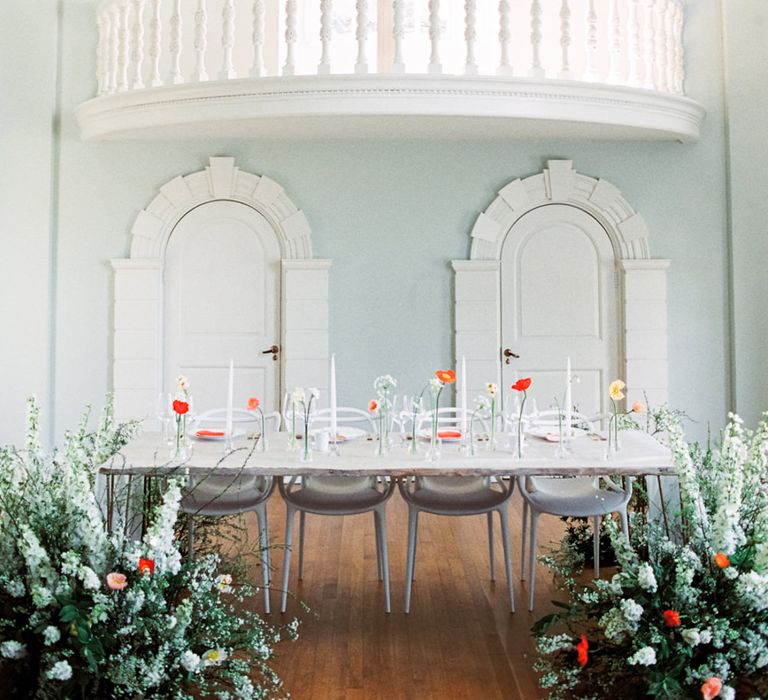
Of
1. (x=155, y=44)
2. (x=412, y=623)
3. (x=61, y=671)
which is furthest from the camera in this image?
(x=155, y=44)

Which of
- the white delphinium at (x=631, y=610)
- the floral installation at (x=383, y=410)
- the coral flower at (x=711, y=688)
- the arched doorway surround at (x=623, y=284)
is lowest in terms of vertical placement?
the coral flower at (x=711, y=688)

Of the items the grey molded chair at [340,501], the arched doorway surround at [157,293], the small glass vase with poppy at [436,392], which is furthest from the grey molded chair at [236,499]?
the arched doorway surround at [157,293]

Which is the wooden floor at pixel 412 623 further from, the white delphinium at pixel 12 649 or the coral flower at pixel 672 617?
the white delphinium at pixel 12 649

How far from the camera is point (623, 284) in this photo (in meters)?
6.76

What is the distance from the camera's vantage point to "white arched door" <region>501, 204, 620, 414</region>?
6.79m

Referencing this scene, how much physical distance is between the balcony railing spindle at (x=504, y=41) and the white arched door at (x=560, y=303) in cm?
137

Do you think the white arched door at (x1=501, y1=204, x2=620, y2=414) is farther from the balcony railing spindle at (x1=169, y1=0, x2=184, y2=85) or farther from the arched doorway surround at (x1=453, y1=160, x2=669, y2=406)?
the balcony railing spindle at (x1=169, y1=0, x2=184, y2=85)

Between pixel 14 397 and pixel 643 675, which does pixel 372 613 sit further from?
pixel 14 397

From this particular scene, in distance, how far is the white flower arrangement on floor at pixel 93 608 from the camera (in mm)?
2500

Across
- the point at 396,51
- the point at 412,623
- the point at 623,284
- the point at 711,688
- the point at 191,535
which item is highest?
the point at 396,51

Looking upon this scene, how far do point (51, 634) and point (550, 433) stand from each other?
8.61 feet

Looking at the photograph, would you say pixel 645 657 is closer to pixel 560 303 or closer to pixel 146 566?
pixel 146 566

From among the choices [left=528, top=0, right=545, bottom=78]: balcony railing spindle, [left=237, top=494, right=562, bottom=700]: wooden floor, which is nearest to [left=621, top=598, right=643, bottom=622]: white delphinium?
[left=237, top=494, right=562, bottom=700]: wooden floor

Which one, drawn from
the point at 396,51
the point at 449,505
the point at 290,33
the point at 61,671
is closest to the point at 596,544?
the point at 449,505
